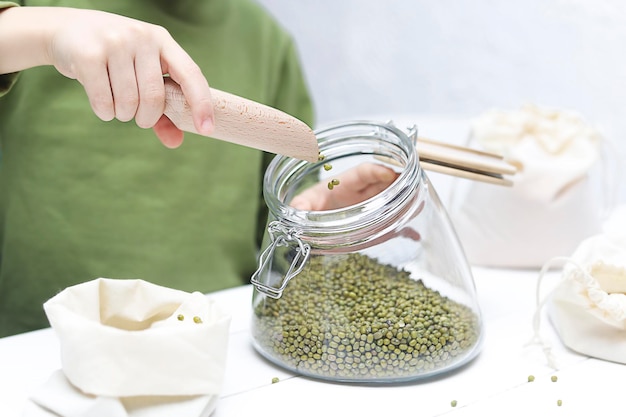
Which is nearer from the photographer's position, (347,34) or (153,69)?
(153,69)

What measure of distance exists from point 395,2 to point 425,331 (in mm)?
1004

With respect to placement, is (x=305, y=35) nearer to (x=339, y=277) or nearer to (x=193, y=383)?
(x=339, y=277)

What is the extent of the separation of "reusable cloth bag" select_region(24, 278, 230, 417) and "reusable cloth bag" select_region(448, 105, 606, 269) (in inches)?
16.1

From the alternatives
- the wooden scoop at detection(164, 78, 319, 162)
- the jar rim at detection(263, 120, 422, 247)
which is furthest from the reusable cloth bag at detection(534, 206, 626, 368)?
the wooden scoop at detection(164, 78, 319, 162)

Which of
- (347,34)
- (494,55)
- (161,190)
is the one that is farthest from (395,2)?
(161,190)

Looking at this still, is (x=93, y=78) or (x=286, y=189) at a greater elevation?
(x=93, y=78)

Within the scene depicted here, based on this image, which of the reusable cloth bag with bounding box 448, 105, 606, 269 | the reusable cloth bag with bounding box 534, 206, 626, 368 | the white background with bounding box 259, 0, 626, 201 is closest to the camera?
the reusable cloth bag with bounding box 534, 206, 626, 368

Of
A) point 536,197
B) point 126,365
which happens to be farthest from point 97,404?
point 536,197

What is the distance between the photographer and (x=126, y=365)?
1.47 ft

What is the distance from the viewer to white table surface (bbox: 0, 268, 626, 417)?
51cm

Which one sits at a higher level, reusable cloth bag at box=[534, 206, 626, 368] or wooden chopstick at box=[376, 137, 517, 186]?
wooden chopstick at box=[376, 137, 517, 186]

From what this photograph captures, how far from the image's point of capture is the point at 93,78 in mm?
493

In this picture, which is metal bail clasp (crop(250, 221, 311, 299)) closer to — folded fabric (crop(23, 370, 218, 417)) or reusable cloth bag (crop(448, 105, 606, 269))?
folded fabric (crop(23, 370, 218, 417))

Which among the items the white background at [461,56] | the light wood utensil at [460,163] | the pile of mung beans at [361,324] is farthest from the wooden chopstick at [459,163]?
the white background at [461,56]
